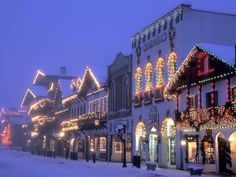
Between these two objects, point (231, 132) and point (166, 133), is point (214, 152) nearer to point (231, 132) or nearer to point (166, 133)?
point (231, 132)

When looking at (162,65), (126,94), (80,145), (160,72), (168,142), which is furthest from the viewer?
(80,145)

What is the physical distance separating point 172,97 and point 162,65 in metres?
3.99

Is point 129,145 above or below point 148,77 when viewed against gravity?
below

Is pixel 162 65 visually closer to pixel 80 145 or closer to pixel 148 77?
pixel 148 77

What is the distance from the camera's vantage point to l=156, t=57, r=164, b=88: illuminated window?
40.7 meters

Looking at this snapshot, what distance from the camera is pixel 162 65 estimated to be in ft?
133

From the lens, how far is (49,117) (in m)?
80.2

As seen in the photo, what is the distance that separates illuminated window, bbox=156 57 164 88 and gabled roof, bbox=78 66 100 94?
1564cm

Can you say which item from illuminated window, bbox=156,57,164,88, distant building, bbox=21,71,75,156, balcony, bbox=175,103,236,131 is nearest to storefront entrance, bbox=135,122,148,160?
illuminated window, bbox=156,57,164,88

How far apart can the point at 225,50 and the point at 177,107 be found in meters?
6.74

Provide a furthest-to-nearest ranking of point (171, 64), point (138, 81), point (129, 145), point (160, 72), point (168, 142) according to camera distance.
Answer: point (129, 145) < point (138, 81) < point (160, 72) < point (168, 142) < point (171, 64)

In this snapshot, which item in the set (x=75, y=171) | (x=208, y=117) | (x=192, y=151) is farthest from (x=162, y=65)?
(x=75, y=171)

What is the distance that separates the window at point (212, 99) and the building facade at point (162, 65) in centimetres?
513

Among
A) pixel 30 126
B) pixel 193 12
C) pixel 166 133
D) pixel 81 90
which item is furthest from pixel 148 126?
pixel 30 126
